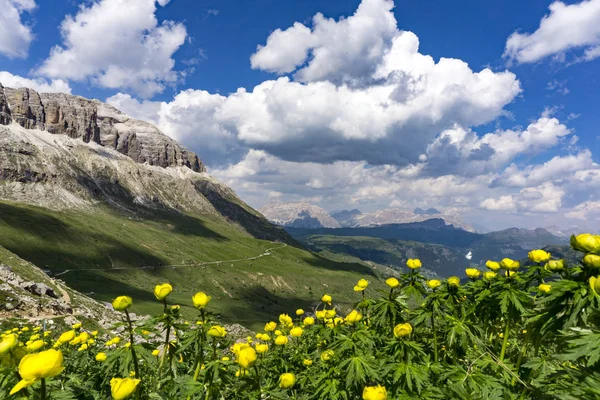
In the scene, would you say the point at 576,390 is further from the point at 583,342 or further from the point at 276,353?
the point at 276,353

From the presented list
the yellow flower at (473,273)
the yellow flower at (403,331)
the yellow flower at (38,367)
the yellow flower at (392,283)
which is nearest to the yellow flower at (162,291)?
the yellow flower at (38,367)

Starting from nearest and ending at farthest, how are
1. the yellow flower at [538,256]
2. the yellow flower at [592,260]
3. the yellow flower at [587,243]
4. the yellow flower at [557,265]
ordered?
the yellow flower at [592,260]
the yellow flower at [587,243]
the yellow flower at [557,265]
the yellow flower at [538,256]

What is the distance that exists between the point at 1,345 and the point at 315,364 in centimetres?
643

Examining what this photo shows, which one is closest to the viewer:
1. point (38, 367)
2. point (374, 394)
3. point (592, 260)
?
point (38, 367)

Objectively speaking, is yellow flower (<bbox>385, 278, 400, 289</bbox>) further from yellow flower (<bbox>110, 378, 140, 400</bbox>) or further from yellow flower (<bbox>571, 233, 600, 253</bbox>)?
yellow flower (<bbox>110, 378, 140, 400</bbox>)

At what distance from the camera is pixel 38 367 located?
321 centimetres

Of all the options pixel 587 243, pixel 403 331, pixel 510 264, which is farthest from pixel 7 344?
pixel 510 264

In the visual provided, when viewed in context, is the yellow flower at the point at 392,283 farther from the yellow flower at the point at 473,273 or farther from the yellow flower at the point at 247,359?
the yellow flower at the point at 247,359

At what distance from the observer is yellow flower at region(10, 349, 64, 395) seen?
123 inches

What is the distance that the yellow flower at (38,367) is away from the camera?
312cm

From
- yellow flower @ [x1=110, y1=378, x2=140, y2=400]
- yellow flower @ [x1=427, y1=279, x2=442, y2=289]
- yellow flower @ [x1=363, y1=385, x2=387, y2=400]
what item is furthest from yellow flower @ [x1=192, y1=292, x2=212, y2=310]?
yellow flower @ [x1=427, y1=279, x2=442, y2=289]

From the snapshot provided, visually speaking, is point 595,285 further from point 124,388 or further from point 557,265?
point 124,388

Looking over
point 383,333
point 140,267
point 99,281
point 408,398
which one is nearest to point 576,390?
point 408,398

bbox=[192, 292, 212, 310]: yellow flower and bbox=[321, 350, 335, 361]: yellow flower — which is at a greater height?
bbox=[192, 292, 212, 310]: yellow flower
